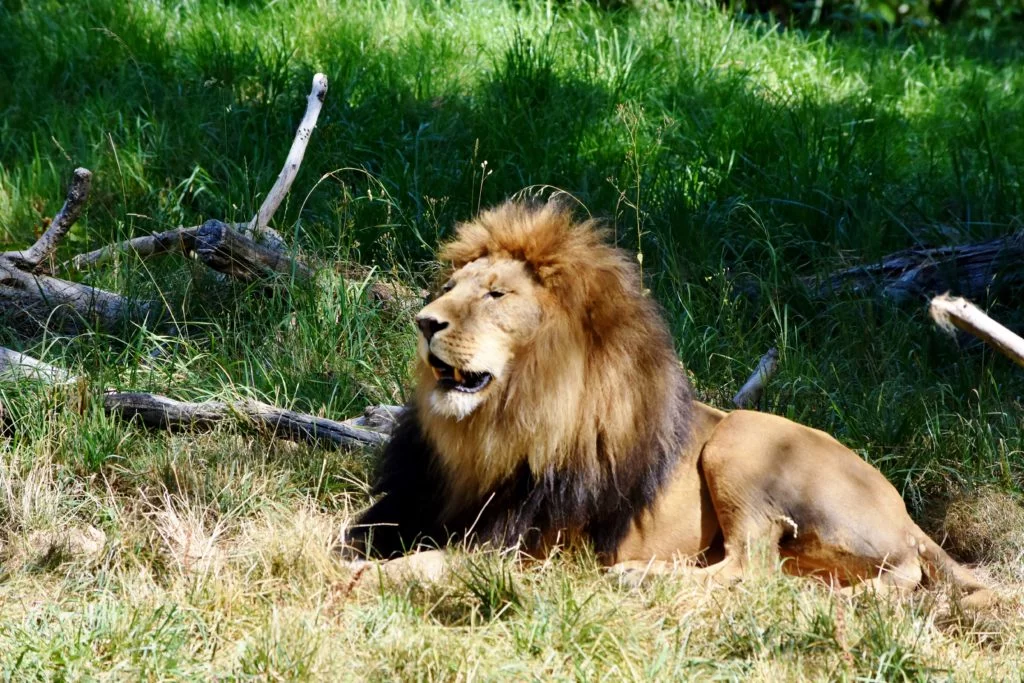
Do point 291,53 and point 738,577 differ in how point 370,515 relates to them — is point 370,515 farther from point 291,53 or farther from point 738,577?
point 291,53

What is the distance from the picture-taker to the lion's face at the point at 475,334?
357 centimetres

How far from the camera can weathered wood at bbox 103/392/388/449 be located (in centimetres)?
459

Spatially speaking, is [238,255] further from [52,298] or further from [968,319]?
[968,319]

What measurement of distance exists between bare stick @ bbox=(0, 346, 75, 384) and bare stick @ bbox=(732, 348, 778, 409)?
247 cm

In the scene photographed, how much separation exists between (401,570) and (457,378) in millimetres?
571

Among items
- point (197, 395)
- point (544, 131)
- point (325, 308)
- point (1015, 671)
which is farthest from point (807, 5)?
point (1015, 671)

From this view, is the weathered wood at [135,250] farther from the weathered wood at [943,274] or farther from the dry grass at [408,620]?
the weathered wood at [943,274]

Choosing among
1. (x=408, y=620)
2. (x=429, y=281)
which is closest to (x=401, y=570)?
(x=408, y=620)

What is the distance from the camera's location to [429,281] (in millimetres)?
5672

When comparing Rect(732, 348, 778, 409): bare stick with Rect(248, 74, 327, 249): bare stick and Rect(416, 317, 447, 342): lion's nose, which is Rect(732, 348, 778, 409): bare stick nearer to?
Rect(416, 317, 447, 342): lion's nose

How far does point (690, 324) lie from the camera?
540 cm

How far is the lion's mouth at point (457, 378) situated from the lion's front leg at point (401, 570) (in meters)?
0.50

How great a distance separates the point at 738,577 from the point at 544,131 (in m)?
3.28

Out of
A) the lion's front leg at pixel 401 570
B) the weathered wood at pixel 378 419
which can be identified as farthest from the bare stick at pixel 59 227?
the lion's front leg at pixel 401 570
